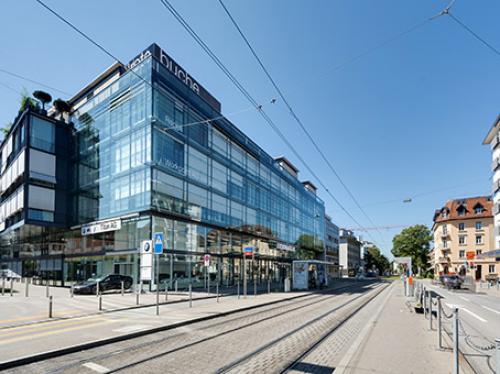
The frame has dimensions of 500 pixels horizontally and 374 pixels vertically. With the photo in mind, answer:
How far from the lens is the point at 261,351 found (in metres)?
7.79

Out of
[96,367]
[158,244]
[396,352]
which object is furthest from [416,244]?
[96,367]

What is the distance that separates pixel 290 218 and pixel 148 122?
32.6m

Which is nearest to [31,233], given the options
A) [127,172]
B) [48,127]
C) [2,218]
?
[2,218]

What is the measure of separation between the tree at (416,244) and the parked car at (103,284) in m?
74.0

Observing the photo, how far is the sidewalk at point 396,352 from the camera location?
6.30 m

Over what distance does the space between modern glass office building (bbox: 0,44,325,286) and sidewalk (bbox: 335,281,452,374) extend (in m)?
13.7

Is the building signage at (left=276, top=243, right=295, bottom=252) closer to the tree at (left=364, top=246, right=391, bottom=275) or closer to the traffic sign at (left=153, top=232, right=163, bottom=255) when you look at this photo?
the traffic sign at (left=153, top=232, right=163, bottom=255)

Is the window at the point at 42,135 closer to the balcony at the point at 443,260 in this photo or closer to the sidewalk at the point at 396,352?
the sidewalk at the point at 396,352

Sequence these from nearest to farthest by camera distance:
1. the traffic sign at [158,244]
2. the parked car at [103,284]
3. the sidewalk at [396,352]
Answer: the sidewalk at [396,352]
the traffic sign at [158,244]
the parked car at [103,284]

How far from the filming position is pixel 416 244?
8238 cm

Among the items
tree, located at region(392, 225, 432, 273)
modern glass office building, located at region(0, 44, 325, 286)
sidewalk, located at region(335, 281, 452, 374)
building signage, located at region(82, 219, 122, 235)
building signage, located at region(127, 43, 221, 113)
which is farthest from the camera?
tree, located at region(392, 225, 432, 273)

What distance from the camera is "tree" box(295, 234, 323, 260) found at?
56350mm

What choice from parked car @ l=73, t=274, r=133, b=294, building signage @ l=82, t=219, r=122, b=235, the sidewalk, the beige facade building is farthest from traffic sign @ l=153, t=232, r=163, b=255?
the beige facade building

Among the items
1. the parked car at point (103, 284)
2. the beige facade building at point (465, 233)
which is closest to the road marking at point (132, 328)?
the parked car at point (103, 284)
